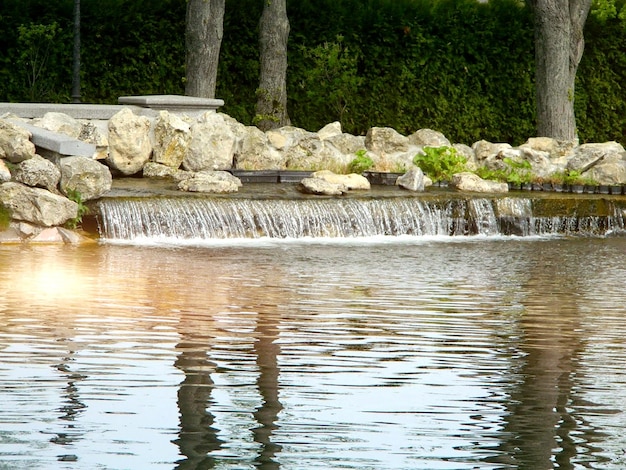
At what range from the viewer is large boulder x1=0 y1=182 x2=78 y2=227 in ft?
49.5

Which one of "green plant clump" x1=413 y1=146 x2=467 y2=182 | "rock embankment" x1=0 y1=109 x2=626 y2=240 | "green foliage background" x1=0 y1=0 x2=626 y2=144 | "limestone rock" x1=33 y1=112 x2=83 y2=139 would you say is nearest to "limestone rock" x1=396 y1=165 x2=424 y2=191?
"rock embankment" x1=0 y1=109 x2=626 y2=240

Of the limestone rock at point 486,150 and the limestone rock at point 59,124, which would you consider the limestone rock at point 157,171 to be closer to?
the limestone rock at point 59,124

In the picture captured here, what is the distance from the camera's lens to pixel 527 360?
7863 mm

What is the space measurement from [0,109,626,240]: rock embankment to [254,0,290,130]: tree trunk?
197cm

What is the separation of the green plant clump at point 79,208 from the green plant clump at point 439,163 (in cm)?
687

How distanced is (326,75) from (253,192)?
7580 mm

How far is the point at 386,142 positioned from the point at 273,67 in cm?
318

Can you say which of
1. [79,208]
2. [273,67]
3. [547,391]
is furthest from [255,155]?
[547,391]

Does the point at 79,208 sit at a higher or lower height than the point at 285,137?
lower

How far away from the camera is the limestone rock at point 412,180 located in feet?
63.1

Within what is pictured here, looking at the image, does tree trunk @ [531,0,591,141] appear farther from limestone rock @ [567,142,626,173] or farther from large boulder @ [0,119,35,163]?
large boulder @ [0,119,35,163]

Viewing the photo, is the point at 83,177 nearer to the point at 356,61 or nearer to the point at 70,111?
the point at 70,111

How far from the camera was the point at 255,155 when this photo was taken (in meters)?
20.6

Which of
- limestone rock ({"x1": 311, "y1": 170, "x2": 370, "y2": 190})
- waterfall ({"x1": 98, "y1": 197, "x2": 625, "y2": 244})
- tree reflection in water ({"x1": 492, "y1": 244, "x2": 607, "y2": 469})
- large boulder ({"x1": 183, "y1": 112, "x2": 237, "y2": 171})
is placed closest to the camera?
tree reflection in water ({"x1": 492, "y1": 244, "x2": 607, "y2": 469})
